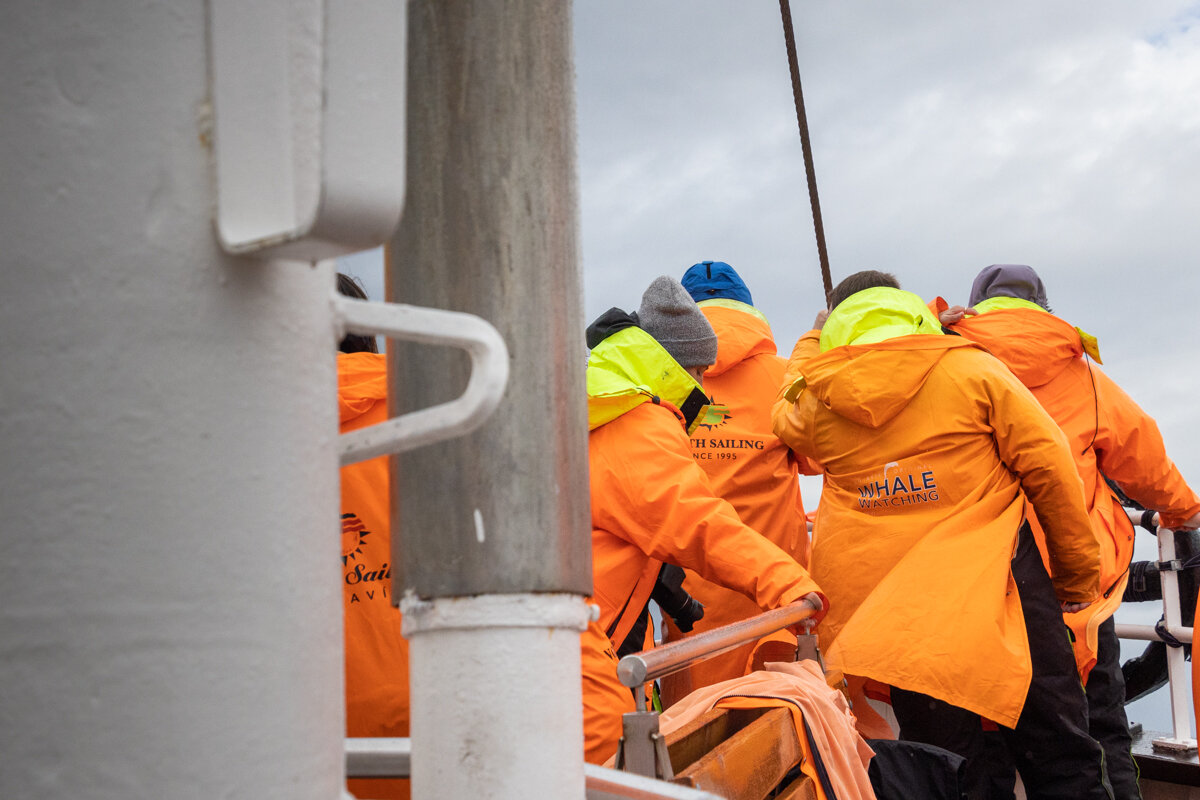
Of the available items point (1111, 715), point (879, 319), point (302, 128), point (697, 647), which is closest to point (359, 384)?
point (697, 647)

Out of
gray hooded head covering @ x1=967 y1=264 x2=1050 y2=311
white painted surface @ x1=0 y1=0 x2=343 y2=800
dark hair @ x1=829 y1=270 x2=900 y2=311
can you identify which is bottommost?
white painted surface @ x1=0 y1=0 x2=343 y2=800

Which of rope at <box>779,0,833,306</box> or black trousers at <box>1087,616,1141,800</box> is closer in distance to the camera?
rope at <box>779,0,833,306</box>

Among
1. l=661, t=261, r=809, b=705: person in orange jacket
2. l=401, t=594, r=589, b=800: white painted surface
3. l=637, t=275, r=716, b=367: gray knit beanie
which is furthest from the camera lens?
l=661, t=261, r=809, b=705: person in orange jacket

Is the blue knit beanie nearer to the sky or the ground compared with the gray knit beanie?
nearer to the sky

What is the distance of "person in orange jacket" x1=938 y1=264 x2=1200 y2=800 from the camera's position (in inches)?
201

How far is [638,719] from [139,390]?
147 cm

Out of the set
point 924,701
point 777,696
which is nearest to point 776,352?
point 924,701

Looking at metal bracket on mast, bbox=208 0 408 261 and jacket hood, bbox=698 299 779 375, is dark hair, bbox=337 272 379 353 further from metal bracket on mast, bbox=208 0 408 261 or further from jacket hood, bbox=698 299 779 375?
jacket hood, bbox=698 299 779 375

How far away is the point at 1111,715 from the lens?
519 cm

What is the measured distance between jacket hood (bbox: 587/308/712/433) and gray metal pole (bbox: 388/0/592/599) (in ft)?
5.69

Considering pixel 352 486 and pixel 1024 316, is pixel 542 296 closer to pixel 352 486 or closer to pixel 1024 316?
pixel 352 486

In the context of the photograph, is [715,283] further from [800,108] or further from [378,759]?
[378,759]

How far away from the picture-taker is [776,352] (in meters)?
5.67

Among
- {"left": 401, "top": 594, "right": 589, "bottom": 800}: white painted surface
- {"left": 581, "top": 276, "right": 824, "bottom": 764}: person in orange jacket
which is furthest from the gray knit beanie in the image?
{"left": 401, "top": 594, "right": 589, "bottom": 800}: white painted surface
